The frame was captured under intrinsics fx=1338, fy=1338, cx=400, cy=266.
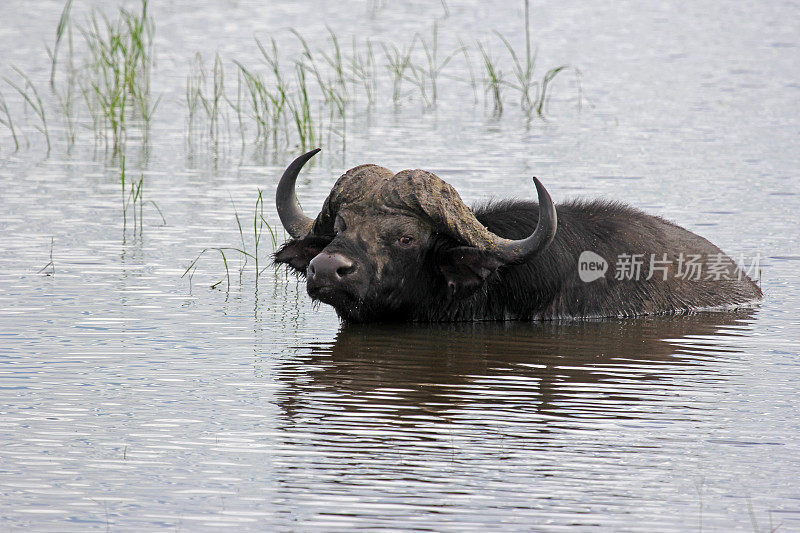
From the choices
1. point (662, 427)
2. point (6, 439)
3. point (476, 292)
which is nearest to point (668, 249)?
point (476, 292)

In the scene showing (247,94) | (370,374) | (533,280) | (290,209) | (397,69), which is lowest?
(370,374)

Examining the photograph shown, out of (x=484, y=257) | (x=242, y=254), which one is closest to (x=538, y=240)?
(x=484, y=257)

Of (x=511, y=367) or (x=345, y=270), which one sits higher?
(x=345, y=270)

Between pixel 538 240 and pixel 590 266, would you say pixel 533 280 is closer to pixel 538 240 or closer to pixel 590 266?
pixel 590 266

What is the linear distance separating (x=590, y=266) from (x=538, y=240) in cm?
71

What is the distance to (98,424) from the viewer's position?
5664 mm

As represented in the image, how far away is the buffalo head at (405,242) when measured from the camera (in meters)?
7.27

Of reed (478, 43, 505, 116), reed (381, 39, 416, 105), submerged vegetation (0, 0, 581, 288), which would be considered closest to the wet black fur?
submerged vegetation (0, 0, 581, 288)

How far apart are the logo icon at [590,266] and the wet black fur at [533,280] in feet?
0.10

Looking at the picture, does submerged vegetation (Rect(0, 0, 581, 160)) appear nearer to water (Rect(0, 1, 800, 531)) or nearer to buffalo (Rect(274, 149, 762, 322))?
water (Rect(0, 1, 800, 531))

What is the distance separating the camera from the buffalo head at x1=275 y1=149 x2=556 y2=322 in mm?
7266

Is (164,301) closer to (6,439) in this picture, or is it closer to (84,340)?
(84,340)

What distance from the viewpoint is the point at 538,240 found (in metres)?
7.37

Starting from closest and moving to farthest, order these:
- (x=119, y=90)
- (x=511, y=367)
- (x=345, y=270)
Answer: (x=511, y=367)
(x=345, y=270)
(x=119, y=90)
